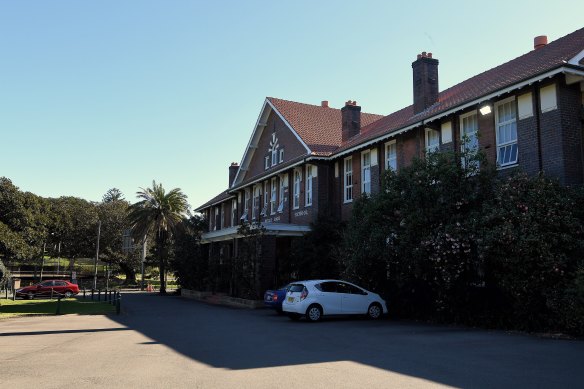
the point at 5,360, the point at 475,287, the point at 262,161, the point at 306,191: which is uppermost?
the point at 262,161

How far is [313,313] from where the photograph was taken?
57.9ft

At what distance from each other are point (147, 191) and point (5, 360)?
35.5m

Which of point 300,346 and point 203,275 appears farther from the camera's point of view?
point 203,275

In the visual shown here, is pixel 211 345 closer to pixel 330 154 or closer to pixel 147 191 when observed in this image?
pixel 330 154

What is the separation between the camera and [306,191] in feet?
95.6

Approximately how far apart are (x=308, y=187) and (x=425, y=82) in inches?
336

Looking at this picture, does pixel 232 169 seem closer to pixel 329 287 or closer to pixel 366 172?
pixel 366 172

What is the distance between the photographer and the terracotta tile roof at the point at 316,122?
29.3 meters

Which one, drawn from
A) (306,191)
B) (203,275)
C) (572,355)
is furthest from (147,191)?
(572,355)

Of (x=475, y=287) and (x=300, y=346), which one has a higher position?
(x=475, y=287)

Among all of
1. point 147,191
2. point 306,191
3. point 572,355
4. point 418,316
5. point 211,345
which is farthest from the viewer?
point 147,191

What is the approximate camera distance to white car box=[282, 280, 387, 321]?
695 inches

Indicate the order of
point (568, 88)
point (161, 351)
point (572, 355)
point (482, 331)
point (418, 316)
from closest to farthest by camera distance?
1. point (572, 355)
2. point (161, 351)
3. point (482, 331)
4. point (568, 88)
5. point (418, 316)

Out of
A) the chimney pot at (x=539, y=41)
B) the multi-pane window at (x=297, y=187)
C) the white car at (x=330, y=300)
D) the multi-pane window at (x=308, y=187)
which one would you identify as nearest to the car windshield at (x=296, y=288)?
the white car at (x=330, y=300)
